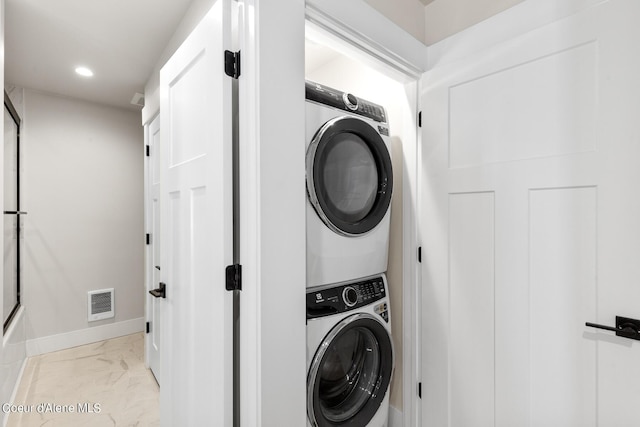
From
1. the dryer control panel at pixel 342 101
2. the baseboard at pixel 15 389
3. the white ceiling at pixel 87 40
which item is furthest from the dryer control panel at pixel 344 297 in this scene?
the baseboard at pixel 15 389

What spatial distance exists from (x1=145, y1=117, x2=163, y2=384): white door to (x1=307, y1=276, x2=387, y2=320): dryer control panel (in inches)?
66.5

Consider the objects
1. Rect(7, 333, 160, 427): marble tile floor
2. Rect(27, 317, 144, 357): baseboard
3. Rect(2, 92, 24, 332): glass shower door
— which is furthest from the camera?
Rect(27, 317, 144, 357): baseboard

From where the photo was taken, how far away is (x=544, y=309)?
1.21 metres

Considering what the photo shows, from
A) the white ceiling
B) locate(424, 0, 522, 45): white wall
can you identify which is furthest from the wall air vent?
locate(424, 0, 522, 45): white wall

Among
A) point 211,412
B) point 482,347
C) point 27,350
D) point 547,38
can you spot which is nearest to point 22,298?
point 27,350

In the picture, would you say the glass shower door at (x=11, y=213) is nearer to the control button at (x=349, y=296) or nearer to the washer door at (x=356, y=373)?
the washer door at (x=356, y=373)

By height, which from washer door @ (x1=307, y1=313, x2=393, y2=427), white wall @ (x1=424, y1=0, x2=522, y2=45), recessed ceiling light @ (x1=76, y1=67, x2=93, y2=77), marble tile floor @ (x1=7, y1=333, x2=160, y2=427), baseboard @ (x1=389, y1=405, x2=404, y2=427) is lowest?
marble tile floor @ (x1=7, y1=333, x2=160, y2=427)

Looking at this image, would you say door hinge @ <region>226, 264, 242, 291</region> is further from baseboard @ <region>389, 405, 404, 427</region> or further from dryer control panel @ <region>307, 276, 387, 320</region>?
baseboard @ <region>389, 405, 404, 427</region>

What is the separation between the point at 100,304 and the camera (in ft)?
11.1

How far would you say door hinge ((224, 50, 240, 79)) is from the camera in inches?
40.5

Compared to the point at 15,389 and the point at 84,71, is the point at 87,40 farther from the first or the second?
the point at 15,389

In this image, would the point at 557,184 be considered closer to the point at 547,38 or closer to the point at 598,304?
the point at 598,304

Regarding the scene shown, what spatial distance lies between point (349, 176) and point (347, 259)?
0.39m

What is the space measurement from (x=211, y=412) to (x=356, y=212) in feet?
3.21
